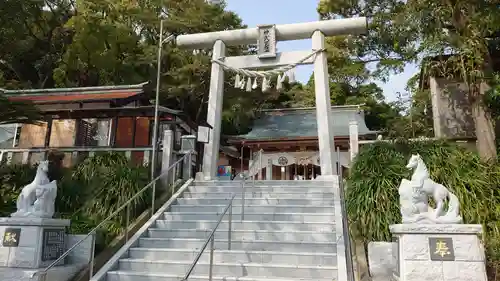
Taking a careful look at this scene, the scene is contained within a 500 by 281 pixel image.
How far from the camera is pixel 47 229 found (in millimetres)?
6371

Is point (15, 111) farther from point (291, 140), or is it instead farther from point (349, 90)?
point (349, 90)

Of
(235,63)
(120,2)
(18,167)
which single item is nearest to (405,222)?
(235,63)

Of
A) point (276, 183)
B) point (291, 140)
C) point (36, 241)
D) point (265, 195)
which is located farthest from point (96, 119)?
point (36, 241)

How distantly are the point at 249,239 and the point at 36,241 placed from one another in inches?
138

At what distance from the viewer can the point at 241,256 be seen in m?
6.16

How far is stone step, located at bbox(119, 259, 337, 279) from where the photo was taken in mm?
5605

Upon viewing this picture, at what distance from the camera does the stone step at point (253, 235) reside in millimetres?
6605

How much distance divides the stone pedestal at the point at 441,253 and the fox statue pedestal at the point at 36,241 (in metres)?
4.64

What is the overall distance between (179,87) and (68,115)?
478 cm

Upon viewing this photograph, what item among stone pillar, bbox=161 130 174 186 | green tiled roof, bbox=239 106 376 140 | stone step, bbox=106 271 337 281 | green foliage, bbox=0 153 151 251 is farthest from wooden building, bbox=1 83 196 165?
stone step, bbox=106 271 337 281

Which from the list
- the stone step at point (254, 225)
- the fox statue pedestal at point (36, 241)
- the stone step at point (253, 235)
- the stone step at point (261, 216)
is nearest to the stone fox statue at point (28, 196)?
the fox statue pedestal at point (36, 241)

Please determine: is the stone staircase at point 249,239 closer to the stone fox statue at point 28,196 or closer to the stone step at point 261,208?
the stone step at point 261,208

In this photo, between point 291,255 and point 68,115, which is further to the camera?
point 68,115

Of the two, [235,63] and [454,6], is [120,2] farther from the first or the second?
[454,6]
